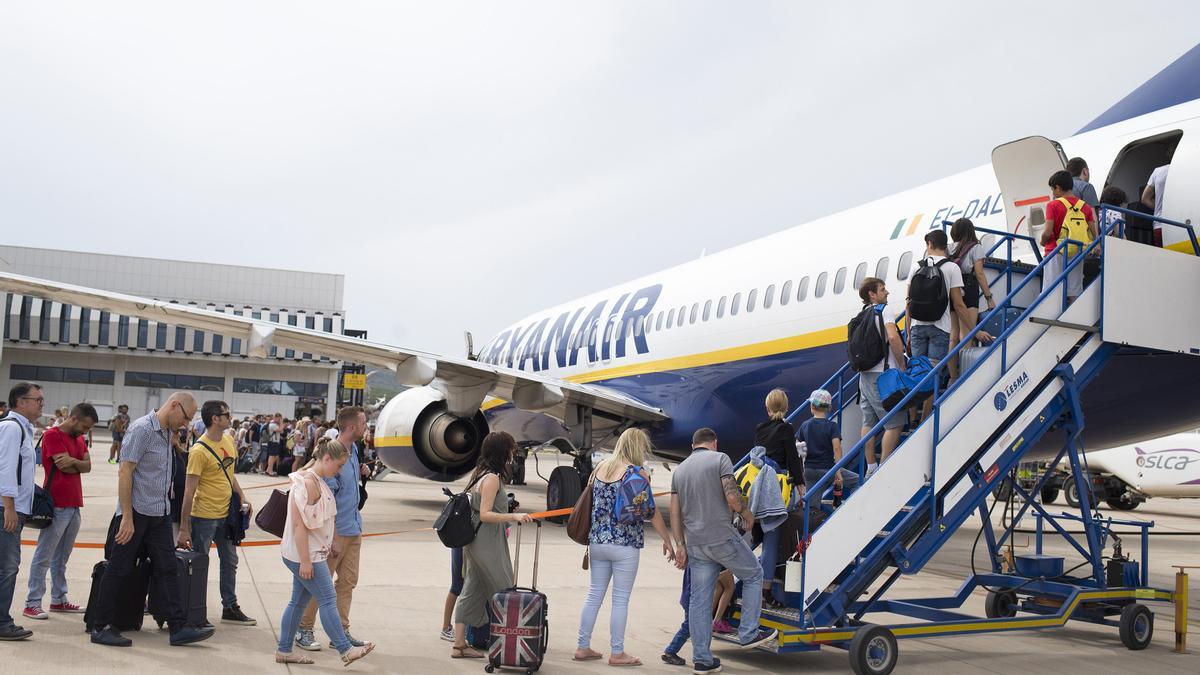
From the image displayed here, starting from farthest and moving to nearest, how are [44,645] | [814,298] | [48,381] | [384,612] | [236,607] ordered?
1. [48,381]
2. [814,298]
3. [384,612]
4. [236,607]
5. [44,645]

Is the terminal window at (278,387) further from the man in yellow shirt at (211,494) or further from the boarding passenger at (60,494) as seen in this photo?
the man in yellow shirt at (211,494)

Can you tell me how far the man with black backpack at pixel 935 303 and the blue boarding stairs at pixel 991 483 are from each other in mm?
191

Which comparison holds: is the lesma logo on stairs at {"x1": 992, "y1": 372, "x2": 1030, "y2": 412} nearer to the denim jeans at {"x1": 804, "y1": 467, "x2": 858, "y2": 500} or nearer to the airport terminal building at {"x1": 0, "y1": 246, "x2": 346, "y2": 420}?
the denim jeans at {"x1": 804, "y1": 467, "x2": 858, "y2": 500}

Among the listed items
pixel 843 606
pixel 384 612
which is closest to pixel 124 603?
pixel 384 612

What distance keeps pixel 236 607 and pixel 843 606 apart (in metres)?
4.34

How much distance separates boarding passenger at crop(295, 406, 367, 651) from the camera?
265 inches

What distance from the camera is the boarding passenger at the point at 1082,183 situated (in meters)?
7.89

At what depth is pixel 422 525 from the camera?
596 inches

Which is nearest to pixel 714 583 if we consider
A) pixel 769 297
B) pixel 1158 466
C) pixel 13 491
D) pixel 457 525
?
pixel 457 525

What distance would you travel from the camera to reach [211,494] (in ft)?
23.5

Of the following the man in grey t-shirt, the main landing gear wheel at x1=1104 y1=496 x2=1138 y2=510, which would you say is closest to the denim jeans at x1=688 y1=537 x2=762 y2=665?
the man in grey t-shirt

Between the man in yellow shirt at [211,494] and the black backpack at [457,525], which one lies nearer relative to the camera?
the black backpack at [457,525]

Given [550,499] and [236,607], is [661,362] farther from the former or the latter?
[236,607]

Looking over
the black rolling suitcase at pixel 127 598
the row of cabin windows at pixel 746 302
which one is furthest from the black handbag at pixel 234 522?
the row of cabin windows at pixel 746 302
